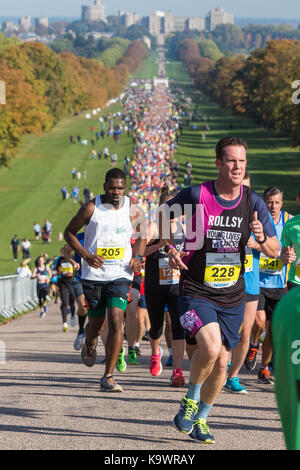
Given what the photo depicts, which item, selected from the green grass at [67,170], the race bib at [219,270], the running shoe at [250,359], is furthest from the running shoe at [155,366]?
the green grass at [67,170]

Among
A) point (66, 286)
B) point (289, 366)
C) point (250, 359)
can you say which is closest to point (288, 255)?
point (250, 359)

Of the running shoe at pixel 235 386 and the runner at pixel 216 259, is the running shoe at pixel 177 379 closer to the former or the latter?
the running shoe at pixel 235 386

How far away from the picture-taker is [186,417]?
640cm

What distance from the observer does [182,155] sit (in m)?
89.6

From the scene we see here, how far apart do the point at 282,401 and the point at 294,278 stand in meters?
5.10

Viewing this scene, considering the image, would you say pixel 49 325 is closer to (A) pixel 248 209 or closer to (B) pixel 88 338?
(B) pixel 88 338

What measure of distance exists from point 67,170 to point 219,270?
2945 inches

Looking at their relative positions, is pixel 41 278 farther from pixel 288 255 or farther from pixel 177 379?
pixel 288 255

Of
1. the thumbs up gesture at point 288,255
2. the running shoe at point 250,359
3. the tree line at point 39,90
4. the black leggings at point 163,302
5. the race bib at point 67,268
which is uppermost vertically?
the thumbs up gesture at point 288,255

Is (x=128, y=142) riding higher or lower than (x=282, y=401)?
lower

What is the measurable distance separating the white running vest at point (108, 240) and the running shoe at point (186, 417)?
210 centimetres

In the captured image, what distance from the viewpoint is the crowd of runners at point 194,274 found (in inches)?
255

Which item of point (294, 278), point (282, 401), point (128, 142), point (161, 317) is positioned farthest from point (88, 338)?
point (128, 142)

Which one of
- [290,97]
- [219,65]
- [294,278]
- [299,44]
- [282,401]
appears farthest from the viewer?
[219,65]
